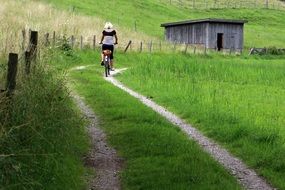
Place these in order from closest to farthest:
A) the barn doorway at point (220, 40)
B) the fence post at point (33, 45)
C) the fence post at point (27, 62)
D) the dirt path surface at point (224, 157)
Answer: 1. the dirt path surface at point (224, 157)
2. the fence post at point (27, 62)
3. the fence post at point (33, 45)
4. the barn doorway at point (220, 40)

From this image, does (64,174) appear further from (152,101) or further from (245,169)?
(152,101)

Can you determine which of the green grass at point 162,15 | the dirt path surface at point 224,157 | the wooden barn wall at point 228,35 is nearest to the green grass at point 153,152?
the dirt path surface at point 224,157

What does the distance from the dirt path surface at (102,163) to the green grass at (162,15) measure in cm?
4722

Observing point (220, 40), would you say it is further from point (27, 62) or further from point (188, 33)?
point (27, 62)

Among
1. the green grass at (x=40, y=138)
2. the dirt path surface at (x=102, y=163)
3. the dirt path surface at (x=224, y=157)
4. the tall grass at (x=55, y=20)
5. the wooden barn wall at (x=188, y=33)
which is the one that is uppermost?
the tall grass at (x=55, y=20)

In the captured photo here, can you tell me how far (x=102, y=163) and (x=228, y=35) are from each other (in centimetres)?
5249

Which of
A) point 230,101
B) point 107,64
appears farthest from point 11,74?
point 107,64

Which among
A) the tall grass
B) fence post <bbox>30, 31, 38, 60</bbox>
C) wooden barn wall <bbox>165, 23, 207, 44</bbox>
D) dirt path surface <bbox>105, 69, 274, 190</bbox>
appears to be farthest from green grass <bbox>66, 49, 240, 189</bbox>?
wooden barn wall <bbox>165, 23, 207, 44</bbox>

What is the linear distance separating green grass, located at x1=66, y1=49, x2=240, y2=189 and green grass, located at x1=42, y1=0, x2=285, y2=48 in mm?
44796

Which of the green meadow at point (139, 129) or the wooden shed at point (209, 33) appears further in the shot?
the wooden shed at point (209, 33)

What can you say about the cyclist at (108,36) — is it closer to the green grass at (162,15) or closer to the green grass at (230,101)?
the green grass at (230,101)

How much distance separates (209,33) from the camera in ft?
195

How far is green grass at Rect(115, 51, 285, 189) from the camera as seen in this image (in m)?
11.9

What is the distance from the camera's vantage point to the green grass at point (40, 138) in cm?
772
